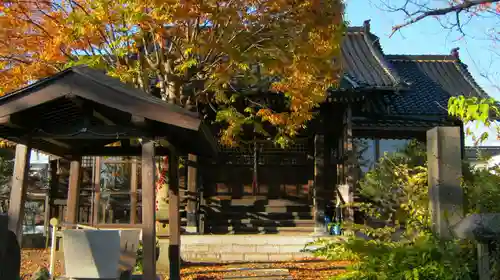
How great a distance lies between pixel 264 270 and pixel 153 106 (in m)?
5.21

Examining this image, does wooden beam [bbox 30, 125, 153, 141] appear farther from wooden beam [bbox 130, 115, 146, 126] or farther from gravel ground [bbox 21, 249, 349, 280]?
gravel ground [bbox 21, 249, 349, 280]

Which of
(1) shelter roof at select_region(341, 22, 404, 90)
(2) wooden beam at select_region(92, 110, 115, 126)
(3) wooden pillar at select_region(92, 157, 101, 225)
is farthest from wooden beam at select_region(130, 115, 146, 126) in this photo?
(1) shelter roof at select_region(341, 22, 404, 90)

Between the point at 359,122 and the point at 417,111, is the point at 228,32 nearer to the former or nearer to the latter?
the point at 359,122

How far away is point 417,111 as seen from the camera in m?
16.9

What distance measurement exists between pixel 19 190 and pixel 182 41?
16.7 ft

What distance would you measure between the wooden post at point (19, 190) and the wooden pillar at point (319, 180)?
9978 millimetres

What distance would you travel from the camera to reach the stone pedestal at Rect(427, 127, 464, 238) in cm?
571

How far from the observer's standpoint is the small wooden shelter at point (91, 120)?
5.55m

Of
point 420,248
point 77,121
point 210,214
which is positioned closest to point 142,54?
point 77,121

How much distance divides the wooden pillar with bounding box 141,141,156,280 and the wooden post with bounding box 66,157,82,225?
229 centimetres

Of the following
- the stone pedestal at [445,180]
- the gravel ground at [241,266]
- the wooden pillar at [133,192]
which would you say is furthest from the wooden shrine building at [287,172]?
the stone pedestal at [445,180]

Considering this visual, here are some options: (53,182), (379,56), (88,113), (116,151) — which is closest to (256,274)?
(116,151)

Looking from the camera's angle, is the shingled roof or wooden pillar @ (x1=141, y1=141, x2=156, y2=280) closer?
wooden pillar @ (x1=141, y1=141, x2=156, y2=280)

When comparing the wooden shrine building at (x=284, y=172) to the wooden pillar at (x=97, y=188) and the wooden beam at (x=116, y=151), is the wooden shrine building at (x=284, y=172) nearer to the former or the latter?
the wooden pillar at (x=97, y=188)
